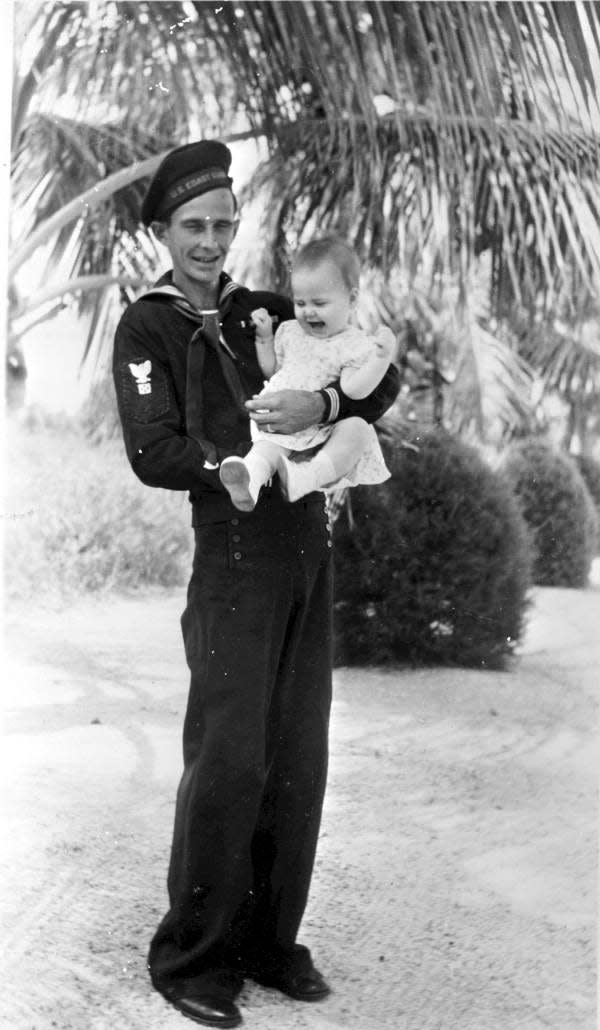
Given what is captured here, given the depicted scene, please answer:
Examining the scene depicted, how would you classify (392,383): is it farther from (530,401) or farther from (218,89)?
(530,401)

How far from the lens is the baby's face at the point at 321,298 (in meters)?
2.57

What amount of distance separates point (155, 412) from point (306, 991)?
59.2 inches

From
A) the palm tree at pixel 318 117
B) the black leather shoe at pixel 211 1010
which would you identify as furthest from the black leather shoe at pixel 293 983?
the palm tree at pixel 318 117

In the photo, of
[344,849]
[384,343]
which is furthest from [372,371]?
[344,849]

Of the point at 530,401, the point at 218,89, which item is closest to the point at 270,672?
the point at 218,89

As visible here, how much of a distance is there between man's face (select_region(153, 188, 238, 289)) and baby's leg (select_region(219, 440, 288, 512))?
1.53 feet

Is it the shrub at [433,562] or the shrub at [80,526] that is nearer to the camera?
the shrub at [80,526]

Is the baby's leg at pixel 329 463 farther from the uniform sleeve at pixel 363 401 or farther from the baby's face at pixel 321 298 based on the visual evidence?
the baby's face at pixel 321 298

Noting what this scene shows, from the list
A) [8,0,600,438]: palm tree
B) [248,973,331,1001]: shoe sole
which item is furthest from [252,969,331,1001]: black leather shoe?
[8,0,600,438]: palm tree

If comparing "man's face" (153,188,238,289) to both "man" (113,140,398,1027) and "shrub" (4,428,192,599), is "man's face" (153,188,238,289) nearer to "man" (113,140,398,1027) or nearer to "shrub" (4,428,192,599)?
"man" (113,140,398,1027)

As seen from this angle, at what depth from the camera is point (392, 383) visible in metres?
2.65

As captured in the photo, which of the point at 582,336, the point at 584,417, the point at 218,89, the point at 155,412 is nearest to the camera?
the point at 155,412

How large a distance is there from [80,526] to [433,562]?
1556 millimetres

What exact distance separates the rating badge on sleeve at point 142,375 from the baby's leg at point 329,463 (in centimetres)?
35
